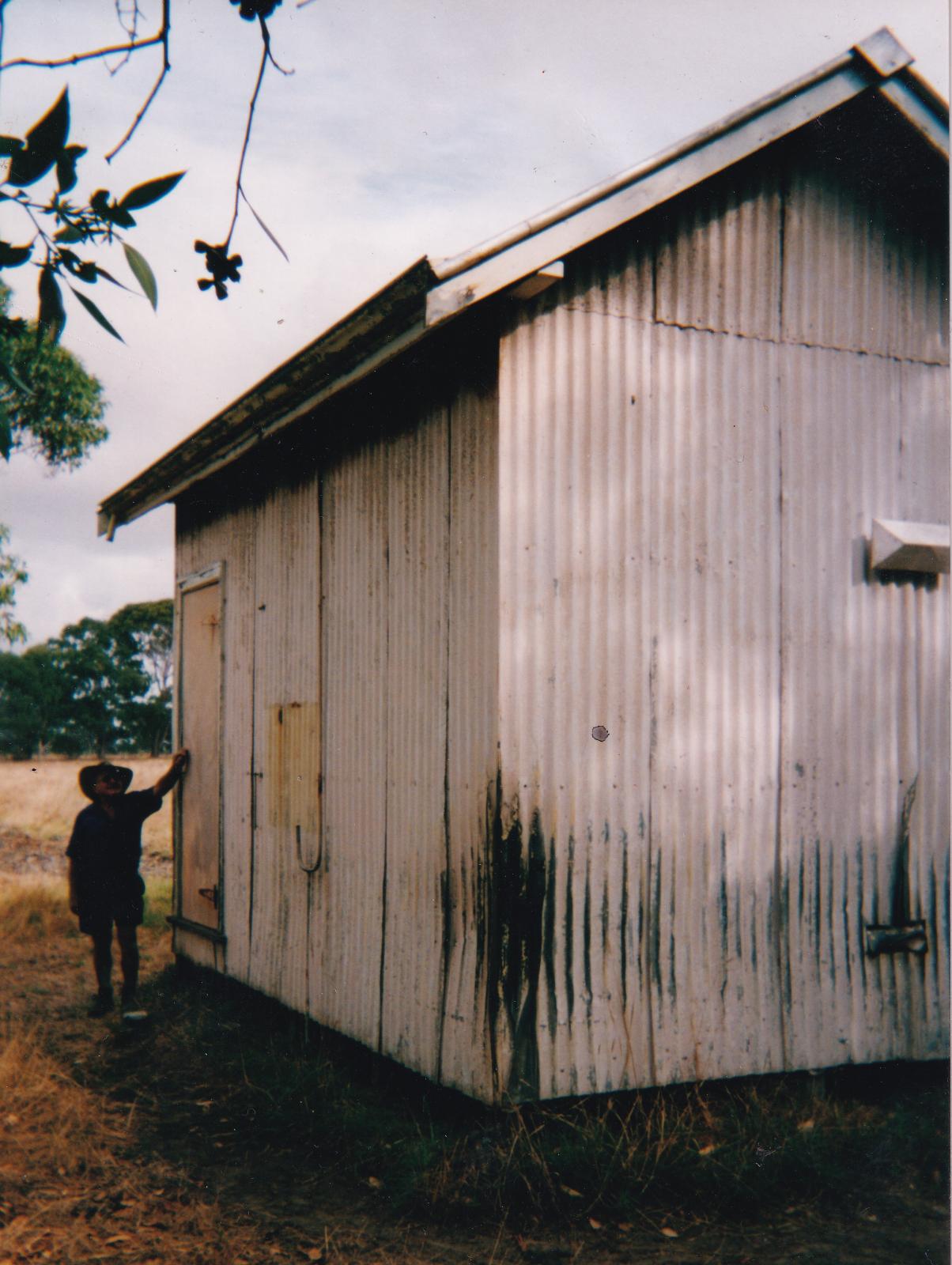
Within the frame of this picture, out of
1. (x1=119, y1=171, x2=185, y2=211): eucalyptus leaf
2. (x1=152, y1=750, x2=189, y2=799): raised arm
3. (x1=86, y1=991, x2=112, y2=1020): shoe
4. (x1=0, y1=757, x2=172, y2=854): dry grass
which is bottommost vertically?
(x1=0, y1=757, x2=172, y2=854): dry grass

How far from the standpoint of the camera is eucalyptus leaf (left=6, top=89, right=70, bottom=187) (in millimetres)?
1854

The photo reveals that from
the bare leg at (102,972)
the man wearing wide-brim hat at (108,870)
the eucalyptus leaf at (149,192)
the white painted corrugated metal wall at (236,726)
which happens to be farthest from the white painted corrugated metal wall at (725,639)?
the bare leg at (102,972)

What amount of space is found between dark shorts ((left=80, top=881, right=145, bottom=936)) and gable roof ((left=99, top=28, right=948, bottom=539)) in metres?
4.05

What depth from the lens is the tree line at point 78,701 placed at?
84.2ft

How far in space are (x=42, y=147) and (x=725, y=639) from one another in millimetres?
4165

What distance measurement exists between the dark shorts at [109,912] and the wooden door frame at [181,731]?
0.58 m

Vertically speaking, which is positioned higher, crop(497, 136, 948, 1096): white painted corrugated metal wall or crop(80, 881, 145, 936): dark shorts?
crop(497, 136, 948, 1096): white painted corrugated metal wall

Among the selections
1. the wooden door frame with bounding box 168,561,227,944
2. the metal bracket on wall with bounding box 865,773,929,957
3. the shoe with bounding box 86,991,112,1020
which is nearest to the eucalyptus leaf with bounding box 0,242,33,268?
the metal bracket on wall with bounding box 865,773,929,957

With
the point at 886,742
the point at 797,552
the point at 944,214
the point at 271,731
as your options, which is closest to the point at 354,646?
the point at 271,731

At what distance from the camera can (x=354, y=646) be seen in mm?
6516

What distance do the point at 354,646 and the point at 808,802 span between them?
2627 mm

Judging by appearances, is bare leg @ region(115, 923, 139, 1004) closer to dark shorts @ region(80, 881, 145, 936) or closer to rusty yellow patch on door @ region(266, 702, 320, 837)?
dark shorts @ region(80, 881, 145, 936)

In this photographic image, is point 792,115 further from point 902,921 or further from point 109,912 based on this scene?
point 109,912

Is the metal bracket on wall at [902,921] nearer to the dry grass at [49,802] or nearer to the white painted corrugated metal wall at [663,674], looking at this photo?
the white painted corrugated metal wall at [663,674]
